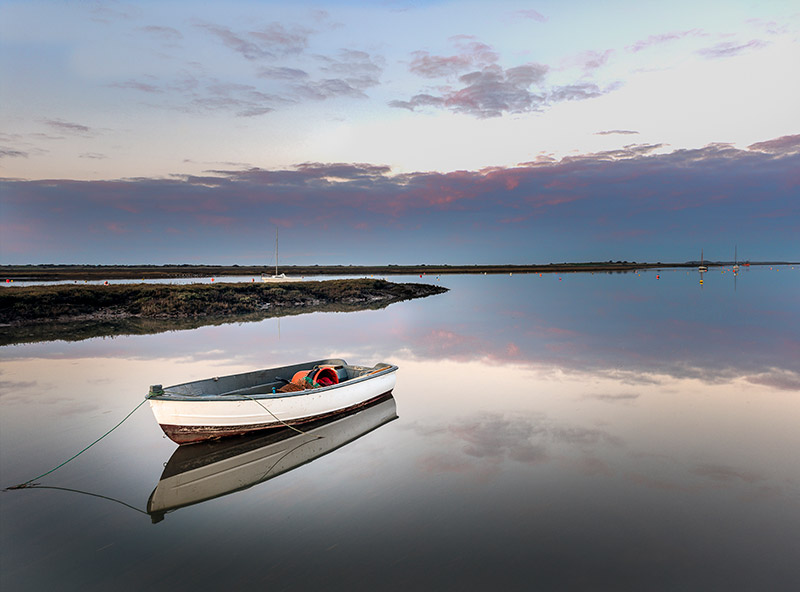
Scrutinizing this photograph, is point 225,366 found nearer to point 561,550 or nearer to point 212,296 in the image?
point 561,550

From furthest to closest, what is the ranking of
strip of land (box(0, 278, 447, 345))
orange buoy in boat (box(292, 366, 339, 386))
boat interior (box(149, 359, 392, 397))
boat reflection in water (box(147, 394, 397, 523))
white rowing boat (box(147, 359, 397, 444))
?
strip of land (box(0, 278, 447, 345)), orange buoy in boat (box(292, 366, 339, 386)), boat interior (box(149, 359, 392, 397)), white rowing boat (box(147, 359, 397, 444)), boat reflection in water (box(147, 394, 397, 523))

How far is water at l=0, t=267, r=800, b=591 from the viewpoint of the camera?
24.2 ft

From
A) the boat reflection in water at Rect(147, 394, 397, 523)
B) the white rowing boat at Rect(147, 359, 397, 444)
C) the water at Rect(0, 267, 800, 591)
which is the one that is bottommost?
the boat reflection in water at Rect(147, 394, 397, 523)

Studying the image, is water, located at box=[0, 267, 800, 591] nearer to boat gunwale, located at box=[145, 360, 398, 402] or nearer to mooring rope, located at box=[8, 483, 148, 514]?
mooring rope, located at box=[8, 483, 148, 514]

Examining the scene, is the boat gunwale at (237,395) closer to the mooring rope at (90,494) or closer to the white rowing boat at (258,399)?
the white rowing boat at (258,399)

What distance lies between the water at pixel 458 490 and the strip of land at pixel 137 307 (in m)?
12.4

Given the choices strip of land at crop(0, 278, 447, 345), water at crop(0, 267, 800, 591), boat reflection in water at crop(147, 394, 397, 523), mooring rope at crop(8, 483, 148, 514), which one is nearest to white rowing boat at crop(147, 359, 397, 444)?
boat reflection in water at crop(147, 394, 397, 523)

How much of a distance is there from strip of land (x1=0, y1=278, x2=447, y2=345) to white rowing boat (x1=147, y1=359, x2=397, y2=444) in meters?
20.0

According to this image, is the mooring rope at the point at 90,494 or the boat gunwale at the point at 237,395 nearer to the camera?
the mooring rope at the point at 90,494

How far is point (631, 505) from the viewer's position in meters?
9.28

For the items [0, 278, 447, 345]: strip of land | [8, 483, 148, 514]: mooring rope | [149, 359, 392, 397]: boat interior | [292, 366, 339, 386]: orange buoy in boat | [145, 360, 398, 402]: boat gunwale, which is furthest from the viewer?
[0, 278, 447, 345]: strip of land

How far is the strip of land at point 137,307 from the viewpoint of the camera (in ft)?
110

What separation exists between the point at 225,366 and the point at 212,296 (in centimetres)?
2973

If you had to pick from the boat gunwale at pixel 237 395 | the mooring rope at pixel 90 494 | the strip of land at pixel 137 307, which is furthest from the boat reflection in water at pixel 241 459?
Answer: the strip of land at pixel 137 307
